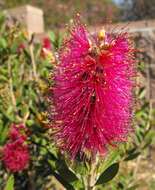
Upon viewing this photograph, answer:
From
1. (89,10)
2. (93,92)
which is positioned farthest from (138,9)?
(93,92)

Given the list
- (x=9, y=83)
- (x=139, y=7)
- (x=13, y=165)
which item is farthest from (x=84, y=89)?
(x=139, y=7)

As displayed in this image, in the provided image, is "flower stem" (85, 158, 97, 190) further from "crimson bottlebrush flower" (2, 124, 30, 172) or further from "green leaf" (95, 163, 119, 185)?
"crimson bottlebrush flower" (2, 124, 30, 172)

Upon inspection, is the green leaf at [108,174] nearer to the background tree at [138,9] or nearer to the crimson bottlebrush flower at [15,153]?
the crimson bottlebrush flower at [15,153]

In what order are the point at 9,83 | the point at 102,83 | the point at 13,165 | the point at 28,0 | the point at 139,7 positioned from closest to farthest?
1. the point at 102,83
2. the point at 13,165
3. the point at 9,83
4. the point at 139,7
5. the point at 28,0

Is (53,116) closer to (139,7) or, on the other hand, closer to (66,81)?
(66,81)

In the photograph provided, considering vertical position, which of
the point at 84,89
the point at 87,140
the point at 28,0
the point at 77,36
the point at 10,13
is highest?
A: the point at 77,36

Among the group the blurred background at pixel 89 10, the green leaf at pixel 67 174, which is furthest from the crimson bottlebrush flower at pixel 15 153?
the blurred background at pixel 89 10

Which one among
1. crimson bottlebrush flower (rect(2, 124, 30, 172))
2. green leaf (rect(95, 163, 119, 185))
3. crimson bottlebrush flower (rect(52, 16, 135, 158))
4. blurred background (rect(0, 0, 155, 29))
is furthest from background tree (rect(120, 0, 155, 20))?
crimson bottlebrush flower (rect(52, 16, 135, 158))
